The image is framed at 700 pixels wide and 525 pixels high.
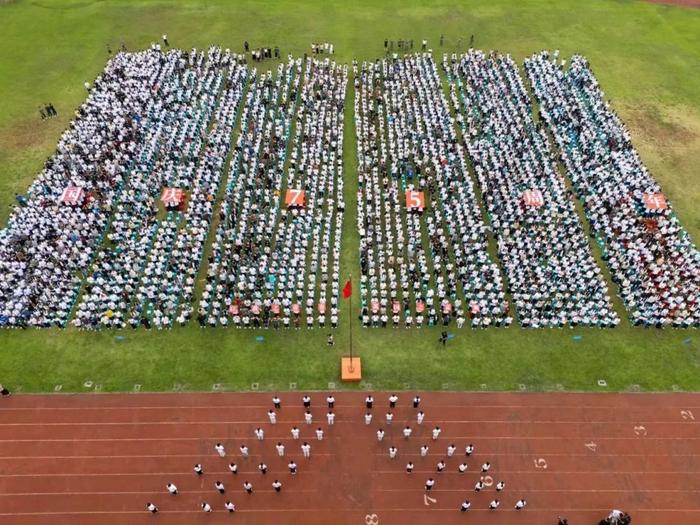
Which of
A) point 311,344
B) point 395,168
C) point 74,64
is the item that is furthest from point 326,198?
point 74,64

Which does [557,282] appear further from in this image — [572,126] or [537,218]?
[572,126]

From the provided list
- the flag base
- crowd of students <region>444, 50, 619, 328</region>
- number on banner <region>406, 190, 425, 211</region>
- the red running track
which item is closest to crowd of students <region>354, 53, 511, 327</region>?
number on banner <region>406, 190, 425, 211</region>

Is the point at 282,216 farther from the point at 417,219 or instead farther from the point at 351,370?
the point at 351,370

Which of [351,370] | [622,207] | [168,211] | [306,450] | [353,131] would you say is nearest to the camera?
[306,450]

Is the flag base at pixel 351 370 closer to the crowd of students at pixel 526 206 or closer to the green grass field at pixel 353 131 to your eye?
the green grass field at pixel 353 131

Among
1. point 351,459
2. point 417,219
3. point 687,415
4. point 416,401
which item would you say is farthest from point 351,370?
point 687,415

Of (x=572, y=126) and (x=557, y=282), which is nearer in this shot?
(x=557, y=282)

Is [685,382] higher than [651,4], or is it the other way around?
[651,4]
